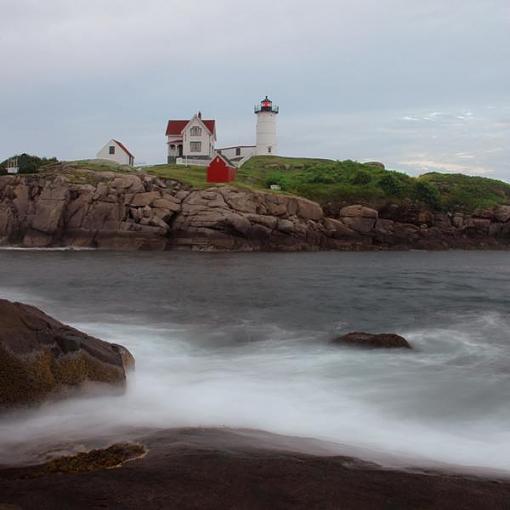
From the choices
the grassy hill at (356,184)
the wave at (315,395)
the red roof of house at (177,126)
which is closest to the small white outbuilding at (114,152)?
the grassy hill at (356,184)

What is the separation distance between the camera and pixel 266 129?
88000 mm

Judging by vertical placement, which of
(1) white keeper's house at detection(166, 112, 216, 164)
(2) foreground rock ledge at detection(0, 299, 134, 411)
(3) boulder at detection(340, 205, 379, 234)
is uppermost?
(1) white keeper's house at detection(166, 112, 216, 164)

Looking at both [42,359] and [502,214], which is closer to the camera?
[42,359]

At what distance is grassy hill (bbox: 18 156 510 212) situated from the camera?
62125 mm

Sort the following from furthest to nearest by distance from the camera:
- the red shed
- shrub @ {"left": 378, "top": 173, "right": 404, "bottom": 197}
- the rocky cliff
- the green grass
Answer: the green grass → shrub @ {"left": 378, "top": 173, "right": 404, "bottom": 197} → the red shed → the rocky cliff

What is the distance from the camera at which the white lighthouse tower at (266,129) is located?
8744 centimetres

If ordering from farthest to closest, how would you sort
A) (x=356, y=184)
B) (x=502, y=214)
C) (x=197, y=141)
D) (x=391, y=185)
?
(x=197, y=141) → (x=356, y=184) → (x=391, y=185) → (x=502, y=214)

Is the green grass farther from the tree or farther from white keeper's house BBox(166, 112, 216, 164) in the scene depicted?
the tree

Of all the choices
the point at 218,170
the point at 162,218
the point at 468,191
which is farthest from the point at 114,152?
the point at 468,191

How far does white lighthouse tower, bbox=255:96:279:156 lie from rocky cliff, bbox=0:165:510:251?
3322 centimetres

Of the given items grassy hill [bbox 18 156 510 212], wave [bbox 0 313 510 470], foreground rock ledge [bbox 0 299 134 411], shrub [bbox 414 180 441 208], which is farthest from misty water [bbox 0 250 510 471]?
shrub [bbox 414 180 441 208]

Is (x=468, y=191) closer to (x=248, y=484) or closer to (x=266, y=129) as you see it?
(x=266, y=129)

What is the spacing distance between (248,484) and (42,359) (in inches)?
166

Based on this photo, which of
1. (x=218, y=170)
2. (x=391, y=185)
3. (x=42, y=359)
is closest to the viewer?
(x=42, y=359)
